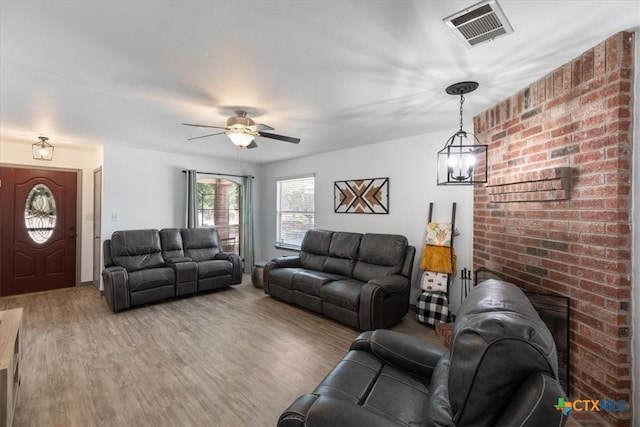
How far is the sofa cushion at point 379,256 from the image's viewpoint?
3699 mm

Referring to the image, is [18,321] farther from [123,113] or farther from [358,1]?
[358,1]

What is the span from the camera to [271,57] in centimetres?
195

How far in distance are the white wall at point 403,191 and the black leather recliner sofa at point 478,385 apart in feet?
7.32

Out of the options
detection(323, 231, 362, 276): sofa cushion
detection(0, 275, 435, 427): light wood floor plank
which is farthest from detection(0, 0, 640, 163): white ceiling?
detection(0, 275, 435, 427): light wood floor plank

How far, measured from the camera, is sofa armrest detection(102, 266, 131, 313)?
3758 millimetres

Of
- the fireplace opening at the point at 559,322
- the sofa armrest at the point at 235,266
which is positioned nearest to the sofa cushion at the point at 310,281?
the sofa armrest at the point at 235,266

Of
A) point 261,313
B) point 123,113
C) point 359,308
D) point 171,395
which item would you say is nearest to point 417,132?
point 359,308

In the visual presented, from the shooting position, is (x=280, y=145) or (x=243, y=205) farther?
(x=243, y=205)

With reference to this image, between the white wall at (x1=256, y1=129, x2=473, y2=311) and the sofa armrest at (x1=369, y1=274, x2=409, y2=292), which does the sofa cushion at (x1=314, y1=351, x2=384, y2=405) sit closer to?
the sofa armrest at (x1=369, y1=274, x2=409, y2=292)

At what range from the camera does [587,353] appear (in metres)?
1.83

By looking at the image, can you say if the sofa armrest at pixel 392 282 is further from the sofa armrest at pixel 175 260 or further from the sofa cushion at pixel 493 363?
the sofa armrest at pixel 175 260

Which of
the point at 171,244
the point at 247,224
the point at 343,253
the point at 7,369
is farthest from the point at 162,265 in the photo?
the point at 7,369

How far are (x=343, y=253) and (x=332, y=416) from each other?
10.4ft

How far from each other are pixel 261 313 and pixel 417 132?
3172mm
